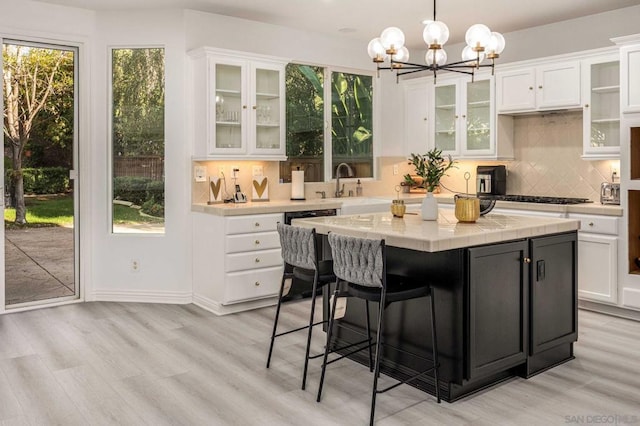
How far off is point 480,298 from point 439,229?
0.46 meters

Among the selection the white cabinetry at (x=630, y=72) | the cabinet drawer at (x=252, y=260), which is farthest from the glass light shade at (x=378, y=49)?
the white cabinetry at (x=630, y=72)

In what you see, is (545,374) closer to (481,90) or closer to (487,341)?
(487,341)

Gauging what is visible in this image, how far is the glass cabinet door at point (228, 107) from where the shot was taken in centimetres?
526

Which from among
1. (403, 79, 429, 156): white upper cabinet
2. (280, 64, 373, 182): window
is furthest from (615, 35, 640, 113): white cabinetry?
(280, 64, 373, 182): window

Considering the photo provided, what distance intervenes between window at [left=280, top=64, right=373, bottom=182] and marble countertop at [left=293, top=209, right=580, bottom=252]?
7.90 ft

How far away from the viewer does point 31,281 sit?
5.42 meters

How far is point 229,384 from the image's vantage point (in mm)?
3396

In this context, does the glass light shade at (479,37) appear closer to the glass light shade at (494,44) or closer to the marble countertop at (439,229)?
the glass light shade at (494,44)

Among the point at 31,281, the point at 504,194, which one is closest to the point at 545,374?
the point at 504,194

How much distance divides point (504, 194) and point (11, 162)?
4998 millimetres

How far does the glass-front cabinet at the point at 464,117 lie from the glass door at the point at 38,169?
3.94 meters

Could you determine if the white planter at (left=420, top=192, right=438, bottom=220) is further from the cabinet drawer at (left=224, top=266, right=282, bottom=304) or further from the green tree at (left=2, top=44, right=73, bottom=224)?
the green tree at (left=2, top=44, right=73, bottom=224)

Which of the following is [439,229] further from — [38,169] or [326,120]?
[38,169]

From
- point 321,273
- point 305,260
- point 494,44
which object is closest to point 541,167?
point 494,44
